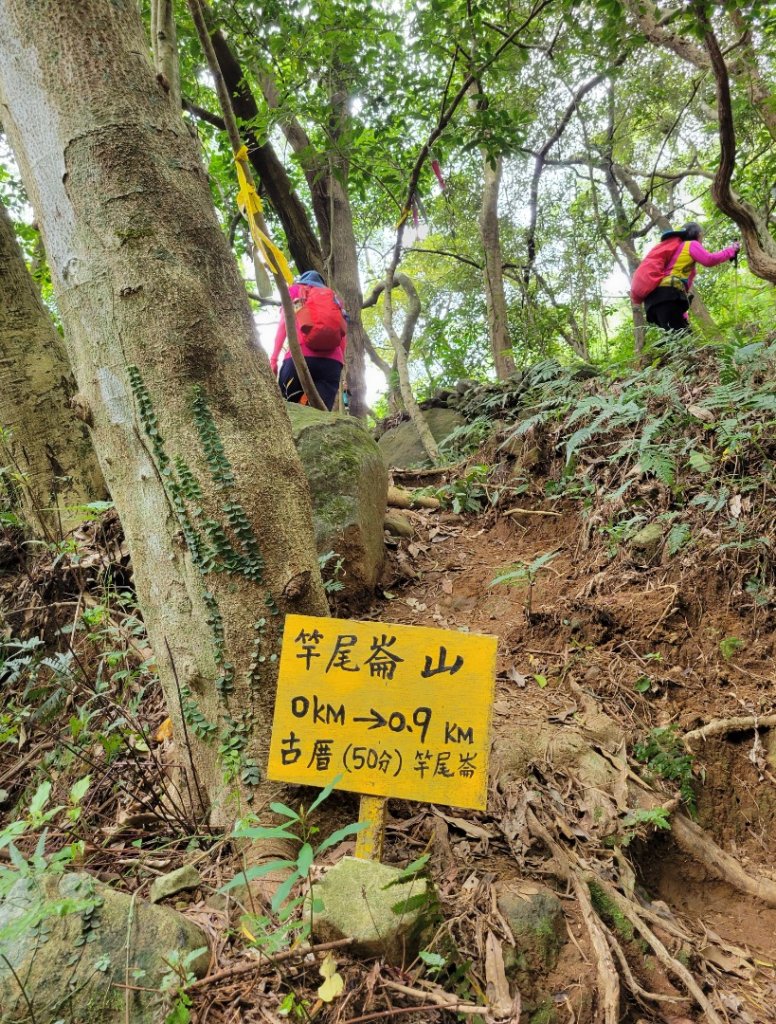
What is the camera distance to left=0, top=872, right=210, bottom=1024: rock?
1.28 meters

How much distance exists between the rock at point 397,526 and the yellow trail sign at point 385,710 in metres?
2.55

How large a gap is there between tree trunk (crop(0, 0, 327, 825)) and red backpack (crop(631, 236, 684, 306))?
5785mm

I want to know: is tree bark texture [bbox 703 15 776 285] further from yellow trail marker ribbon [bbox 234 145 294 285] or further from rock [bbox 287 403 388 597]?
rock [bbox 287 403 388 597]

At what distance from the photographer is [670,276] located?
6.46m

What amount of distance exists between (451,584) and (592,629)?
1.01m

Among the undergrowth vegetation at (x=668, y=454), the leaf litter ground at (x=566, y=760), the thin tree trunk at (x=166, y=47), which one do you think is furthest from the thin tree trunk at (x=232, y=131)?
the undergrowth vegetation at (x=668, y=454)

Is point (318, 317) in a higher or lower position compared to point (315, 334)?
higher

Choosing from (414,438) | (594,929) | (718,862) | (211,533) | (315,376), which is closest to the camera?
(594,929)

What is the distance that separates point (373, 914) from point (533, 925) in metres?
0.61

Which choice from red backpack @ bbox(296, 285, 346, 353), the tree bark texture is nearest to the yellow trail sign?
red backpack @ bbox(296, 285, 346, 353)

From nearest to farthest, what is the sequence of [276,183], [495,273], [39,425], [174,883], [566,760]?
[174,883] → [566,760] → [39,425] → [276,183] → [495,273]

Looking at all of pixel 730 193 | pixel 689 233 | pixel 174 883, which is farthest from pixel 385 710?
pixel 689 233

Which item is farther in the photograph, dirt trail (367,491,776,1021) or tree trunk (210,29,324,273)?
tree trunk (210,29,324,273)

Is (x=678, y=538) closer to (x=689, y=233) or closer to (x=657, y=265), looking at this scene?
(x=657, y=265)
